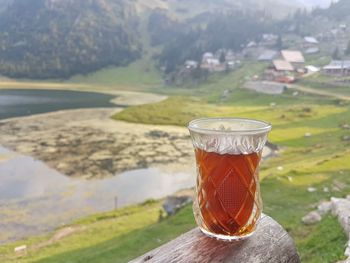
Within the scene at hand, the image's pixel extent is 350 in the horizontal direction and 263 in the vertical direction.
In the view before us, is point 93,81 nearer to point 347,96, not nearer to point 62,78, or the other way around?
point 62,78

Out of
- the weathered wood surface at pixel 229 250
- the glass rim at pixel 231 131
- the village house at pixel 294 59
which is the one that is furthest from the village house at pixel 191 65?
the weathered wood surface at pixel 229 250

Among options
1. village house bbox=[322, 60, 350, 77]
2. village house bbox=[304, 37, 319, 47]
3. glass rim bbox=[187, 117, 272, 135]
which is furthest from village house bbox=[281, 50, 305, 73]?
glass rim bbox=[187, 117, 272, 135]

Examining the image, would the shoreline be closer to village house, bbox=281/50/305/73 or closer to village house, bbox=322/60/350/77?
village house, bbox=281/50/305/73

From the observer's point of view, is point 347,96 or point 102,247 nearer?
point 102,247

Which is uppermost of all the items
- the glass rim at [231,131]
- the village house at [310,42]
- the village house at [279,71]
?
the village house at [310,42]

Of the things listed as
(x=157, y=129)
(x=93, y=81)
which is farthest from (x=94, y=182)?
(x=93, y=81)

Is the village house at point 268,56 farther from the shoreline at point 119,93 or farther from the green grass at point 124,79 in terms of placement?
the green grass at point 124,79
